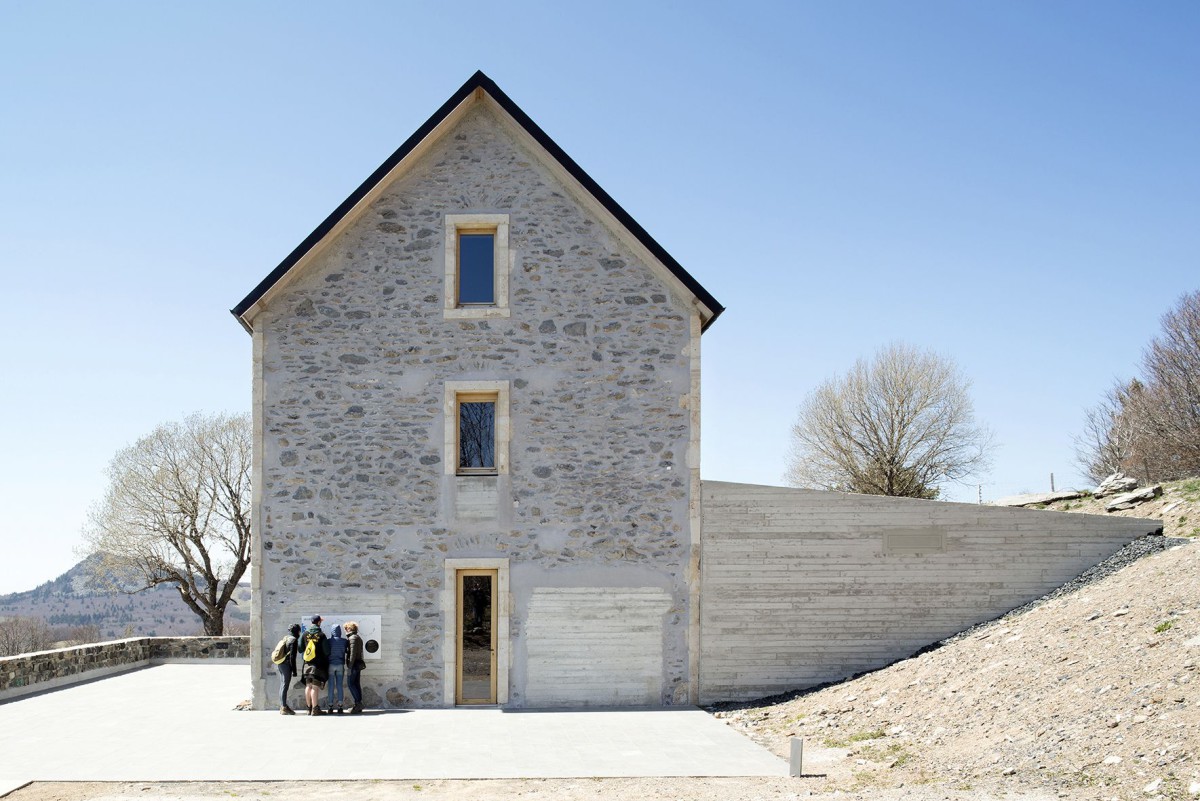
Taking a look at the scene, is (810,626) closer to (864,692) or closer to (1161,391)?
(864,692)

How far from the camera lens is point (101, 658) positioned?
19109 mm

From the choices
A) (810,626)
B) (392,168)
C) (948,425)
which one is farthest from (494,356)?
(948,425)

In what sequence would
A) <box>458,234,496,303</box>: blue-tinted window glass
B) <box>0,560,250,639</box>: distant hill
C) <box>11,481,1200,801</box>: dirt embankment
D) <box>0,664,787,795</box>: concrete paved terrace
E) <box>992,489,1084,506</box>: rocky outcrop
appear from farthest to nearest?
1. <box>0,560,250,639</box>: distant hill
2. <box>992,489,1084,506</box>: rocky outcrop
3. <box>458,234,496,303</box>: blue-tinted window glass
4. <box>0,664,787,795</box>: concrete paved terrace
5. <box>11,481,1200,801</box>: dirt embankment

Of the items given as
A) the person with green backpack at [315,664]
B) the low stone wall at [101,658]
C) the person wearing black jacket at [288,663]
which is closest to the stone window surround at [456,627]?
the person with green backpack at [315,664]

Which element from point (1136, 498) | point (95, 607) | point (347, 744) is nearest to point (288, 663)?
point (347, 744)

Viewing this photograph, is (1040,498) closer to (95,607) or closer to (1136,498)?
(1136,498)

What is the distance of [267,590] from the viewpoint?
586 inches

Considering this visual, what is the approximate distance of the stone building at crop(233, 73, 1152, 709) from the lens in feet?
48.6

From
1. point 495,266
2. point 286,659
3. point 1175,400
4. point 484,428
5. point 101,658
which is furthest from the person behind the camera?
point 1175,400

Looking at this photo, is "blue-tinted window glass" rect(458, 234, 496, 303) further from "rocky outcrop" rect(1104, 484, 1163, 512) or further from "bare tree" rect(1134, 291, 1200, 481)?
"bare tree" rect(1134, 291, 1200, 481)

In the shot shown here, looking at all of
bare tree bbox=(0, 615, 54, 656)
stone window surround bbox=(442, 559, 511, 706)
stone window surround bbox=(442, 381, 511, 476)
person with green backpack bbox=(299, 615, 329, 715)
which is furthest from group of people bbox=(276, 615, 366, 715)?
bare tree bbox=(0, 615, 54, 656)

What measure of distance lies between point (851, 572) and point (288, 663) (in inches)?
344

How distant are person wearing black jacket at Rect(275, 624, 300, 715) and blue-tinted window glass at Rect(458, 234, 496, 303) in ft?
18.8

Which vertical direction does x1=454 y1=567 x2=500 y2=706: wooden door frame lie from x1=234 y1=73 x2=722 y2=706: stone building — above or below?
below
